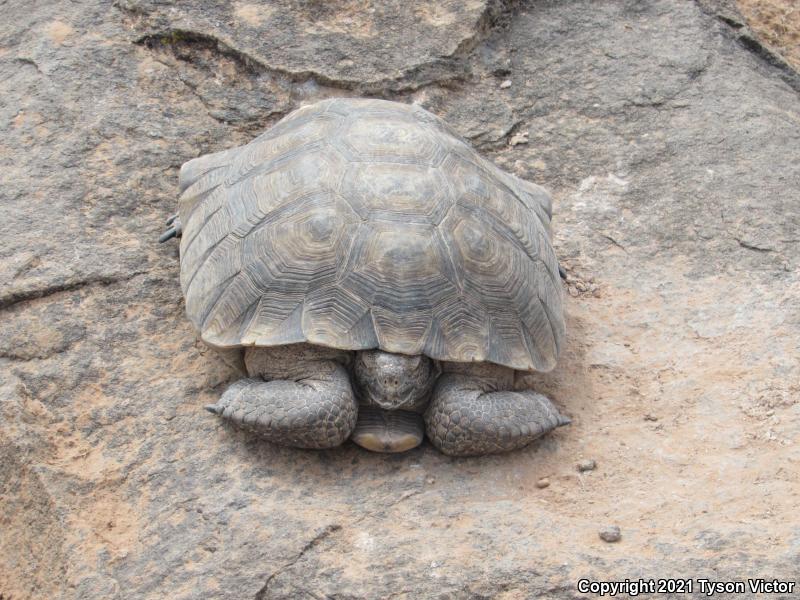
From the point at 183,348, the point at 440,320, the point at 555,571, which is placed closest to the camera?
the point at 555,571

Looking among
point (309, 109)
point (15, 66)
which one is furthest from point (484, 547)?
point (15, 66)

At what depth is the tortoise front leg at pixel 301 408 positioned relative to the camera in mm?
4184

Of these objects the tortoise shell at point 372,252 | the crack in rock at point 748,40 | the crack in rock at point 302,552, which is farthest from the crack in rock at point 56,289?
the crack in rock at point 748,40

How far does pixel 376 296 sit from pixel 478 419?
614 mm

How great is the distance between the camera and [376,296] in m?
4.21

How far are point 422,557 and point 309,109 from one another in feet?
6.91

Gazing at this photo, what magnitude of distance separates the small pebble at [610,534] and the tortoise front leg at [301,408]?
1.02 metres

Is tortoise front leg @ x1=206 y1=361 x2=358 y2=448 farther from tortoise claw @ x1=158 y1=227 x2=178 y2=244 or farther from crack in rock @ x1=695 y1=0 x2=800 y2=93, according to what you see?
crack in rock @ x1=695 y1=0 x2=800 y2=93

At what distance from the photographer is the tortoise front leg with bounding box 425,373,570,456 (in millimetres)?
4297

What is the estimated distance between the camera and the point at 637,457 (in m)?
4.47

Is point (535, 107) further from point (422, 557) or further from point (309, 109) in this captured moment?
point (422, 557)

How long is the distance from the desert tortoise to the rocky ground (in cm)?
20

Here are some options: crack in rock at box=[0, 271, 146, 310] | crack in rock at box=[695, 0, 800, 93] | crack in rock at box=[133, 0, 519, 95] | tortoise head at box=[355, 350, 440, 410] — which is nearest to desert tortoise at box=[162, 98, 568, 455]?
tortoise head at box=[355, 350, 440, 410]

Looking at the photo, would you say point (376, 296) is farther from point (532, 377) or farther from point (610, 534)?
point (610, 534)
